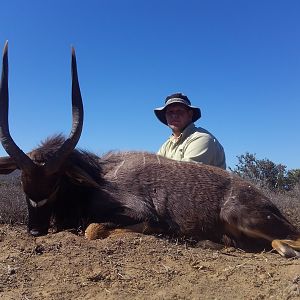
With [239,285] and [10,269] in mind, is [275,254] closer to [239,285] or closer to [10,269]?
[239,285]

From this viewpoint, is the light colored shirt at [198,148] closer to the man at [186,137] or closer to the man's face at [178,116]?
the man at [186,137]

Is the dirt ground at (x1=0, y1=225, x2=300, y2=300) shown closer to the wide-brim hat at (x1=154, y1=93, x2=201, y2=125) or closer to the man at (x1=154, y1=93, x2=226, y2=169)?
the man at (x1=154, y1=93, x2=226, y2=169)

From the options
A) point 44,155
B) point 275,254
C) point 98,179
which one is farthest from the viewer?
point 98,179

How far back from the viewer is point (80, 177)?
5680 mm

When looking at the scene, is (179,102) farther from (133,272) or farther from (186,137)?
(133,272)

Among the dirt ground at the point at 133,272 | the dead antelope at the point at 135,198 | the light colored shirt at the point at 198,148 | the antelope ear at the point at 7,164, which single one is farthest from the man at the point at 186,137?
the dirt ground at the point at 133,272

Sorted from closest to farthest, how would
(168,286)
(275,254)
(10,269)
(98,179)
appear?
(168,286)
(10,269)
(275,254)
(98,179)

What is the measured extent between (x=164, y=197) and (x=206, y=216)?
1.83 ft

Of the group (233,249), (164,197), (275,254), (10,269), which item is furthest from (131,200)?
(10,269)

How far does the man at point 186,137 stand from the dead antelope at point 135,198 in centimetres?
91

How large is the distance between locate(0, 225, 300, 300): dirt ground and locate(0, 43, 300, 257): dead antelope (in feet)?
2.91

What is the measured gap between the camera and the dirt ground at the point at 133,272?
10.9ft

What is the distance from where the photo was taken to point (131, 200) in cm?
567

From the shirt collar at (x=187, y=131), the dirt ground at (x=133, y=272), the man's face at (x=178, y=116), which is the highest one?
the man's face at (x=178, y=116)
